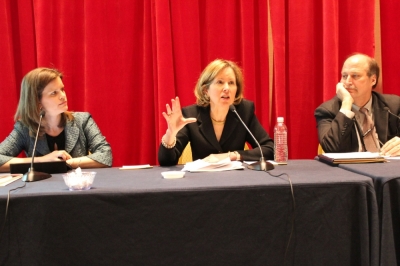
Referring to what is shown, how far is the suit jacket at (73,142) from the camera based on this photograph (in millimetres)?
2364

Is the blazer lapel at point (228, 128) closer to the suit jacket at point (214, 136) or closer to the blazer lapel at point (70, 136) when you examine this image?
the suit jacket at point (214, 136)

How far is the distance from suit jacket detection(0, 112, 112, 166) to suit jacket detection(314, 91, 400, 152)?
1267 mm

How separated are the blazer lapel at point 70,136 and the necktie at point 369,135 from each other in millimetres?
1711

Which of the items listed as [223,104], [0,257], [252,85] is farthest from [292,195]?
[252,85]

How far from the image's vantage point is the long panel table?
138cm

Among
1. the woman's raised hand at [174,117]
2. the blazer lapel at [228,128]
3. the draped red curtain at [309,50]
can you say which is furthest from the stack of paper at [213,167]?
the draped red curtain at [309,50]

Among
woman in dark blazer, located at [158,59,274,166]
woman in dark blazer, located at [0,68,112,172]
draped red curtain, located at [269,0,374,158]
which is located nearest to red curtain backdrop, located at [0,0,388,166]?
draped red curtain, located at [269,0,374,158]

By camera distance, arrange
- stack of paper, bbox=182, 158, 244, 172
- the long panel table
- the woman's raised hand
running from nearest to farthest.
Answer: the long panel table → stack of paper, bbox=182, 158, 244, 172 → the woman's raised hand

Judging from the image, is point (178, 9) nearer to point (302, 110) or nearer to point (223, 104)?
point (223, 104)

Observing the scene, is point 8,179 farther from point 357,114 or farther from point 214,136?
point 357,114

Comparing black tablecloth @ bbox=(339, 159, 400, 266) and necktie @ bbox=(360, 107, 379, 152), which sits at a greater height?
necktie @ bbox=(360, 107, 379, 152)

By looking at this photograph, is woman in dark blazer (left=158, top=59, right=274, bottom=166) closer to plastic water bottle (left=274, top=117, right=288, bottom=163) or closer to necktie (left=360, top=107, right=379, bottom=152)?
plastic water bottle (left=274, top=117, right=288, bottom=163)

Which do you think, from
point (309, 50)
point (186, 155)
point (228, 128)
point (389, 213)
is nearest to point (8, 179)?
point (186, 155)

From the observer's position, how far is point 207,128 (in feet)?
8.27
